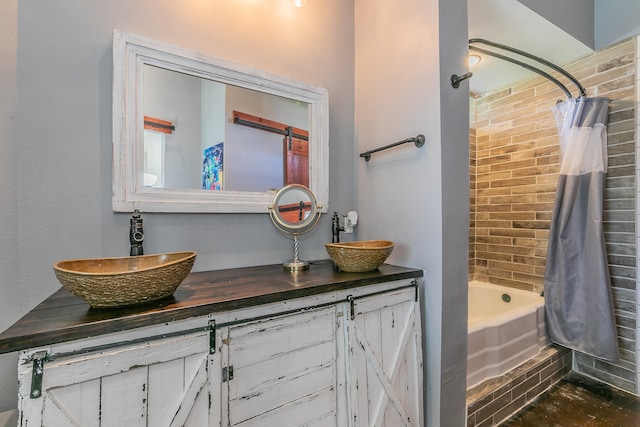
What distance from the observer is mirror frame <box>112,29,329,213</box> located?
1115mm

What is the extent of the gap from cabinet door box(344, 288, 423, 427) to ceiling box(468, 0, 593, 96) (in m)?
1.61

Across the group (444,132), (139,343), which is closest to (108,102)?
(139,343)

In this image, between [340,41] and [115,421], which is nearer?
[115,421]

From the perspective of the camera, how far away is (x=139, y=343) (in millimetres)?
741

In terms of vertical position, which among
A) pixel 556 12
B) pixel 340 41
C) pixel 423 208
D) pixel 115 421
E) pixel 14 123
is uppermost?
pixel 556 12

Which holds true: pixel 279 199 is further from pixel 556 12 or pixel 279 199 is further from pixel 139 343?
pixel 556 12

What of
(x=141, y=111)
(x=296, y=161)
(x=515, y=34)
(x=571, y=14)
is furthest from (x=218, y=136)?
(x=571, y=14)

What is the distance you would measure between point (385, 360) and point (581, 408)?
1.45m

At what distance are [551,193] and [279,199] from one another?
210 cm

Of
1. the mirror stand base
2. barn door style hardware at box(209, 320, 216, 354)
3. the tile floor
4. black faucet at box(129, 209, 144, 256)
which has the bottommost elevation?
the tile floor

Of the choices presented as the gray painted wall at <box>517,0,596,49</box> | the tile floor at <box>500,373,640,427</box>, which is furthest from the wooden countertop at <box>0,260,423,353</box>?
the gray painted wall at <box>517,0,596,49</box>

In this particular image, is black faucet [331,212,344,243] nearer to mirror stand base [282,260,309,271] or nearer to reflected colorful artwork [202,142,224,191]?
mirror stand base [282,260,309,271]

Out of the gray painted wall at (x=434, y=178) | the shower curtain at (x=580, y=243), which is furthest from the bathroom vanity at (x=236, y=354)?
the shower curtain at (x=580, y=243)

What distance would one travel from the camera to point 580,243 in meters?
1.83
